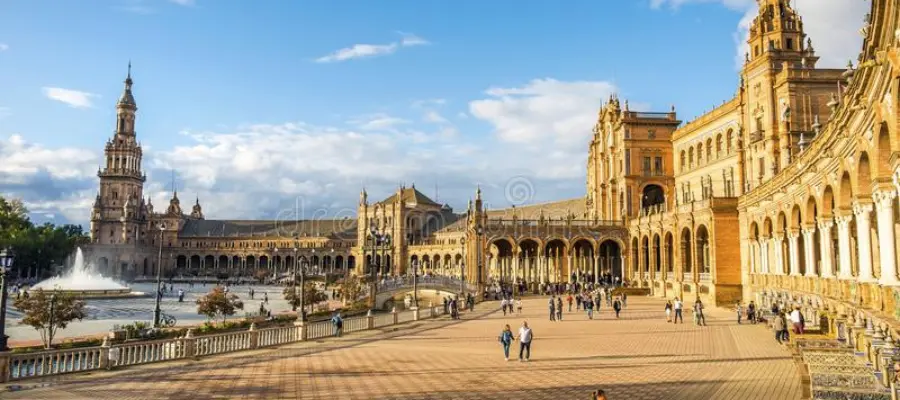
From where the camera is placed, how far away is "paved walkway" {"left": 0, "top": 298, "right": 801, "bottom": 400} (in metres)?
16.0

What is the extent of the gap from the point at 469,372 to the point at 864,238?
1226cm

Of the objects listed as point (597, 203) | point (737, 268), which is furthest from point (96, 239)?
point (737, 268)

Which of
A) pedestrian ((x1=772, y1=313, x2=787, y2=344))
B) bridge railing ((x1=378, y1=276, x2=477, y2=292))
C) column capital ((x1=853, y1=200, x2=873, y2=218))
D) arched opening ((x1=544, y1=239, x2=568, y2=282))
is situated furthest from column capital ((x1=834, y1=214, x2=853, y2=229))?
arched opening ((x1=544, y1=239, x2=568, y2=282))

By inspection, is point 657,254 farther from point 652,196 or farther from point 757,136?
point 757,136

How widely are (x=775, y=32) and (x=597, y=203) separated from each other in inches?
1190

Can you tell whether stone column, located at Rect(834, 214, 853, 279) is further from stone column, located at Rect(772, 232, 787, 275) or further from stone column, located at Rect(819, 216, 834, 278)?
stone column, located at Rect(772, 232, 787, 275)

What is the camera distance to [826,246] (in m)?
25.8

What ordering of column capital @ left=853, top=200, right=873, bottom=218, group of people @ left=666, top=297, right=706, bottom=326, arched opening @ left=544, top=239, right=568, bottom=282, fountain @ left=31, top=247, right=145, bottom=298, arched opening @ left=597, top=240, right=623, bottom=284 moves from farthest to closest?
1. arched opening @ left=544, top=239, right=568, bottom=282
2. fountain @ left=31, top=247, right=145, bottom=298
3. arched opening @ left=597, top=240, right=623, bottom=284
4. group of people @ left=666, top=297, right=706, bottom=326
5. column capital @ left=853, top=200, right=873, bottom=218

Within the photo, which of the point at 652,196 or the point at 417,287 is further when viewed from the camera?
the point at 652,196

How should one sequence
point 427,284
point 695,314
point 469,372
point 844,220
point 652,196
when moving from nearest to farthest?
1. point 469,372
2. point 844,220
3. point 695,314
4. point 427,284
5. point 652,196

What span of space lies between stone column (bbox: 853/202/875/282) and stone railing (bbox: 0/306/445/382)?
20520 mm

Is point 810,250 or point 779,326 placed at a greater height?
point 810,250

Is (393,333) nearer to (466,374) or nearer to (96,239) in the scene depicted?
(466,374)

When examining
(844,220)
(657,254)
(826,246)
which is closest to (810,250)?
(826,246)
